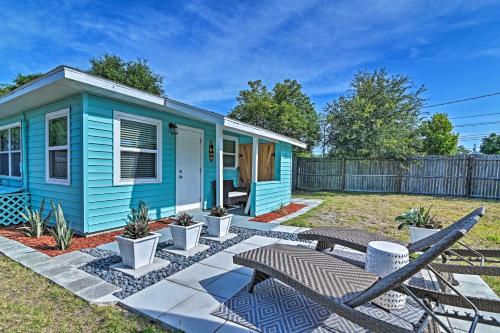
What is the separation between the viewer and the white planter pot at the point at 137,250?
10.0 ft

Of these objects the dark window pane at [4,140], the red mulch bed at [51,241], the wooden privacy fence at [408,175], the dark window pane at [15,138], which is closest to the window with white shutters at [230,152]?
the red mulch bed at [51,241]

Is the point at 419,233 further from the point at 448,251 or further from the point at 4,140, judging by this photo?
the point at 4,140

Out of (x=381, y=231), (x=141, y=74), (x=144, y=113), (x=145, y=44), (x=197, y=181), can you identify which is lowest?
(x=381, y=231)

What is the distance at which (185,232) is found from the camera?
3783 mm

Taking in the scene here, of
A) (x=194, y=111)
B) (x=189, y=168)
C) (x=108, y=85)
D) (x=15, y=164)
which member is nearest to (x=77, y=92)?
(x=108, y=85)

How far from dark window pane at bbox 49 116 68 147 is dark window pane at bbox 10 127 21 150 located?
2.05 meters

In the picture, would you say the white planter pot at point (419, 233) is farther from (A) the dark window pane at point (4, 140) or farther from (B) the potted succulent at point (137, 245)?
(A) the dark window pane at point (4, 140)

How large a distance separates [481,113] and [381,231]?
85.5 feet

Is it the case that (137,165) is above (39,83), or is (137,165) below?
below

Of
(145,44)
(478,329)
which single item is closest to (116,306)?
(478,329)

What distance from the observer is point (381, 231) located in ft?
17.8

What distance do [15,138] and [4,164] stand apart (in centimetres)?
124

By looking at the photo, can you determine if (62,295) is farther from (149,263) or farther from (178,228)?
(178,228)

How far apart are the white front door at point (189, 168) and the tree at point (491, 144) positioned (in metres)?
38.3
